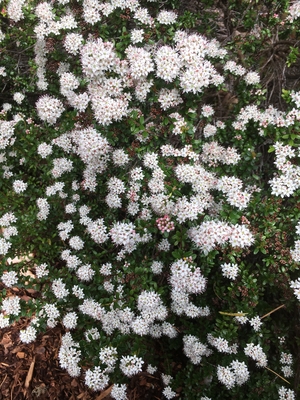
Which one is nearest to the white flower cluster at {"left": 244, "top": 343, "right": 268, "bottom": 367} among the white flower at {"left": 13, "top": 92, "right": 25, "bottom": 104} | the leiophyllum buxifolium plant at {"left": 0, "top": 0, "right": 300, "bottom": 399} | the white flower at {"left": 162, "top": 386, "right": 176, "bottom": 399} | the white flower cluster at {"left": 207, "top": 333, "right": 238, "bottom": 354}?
the leiophyllum buxifolium plant at {"left": 0, "top": 0, "right": 300, "bottom": 399}

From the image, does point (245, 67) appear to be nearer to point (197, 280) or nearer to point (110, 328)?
point (197, 280)

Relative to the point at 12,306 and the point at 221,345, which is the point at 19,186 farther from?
the point at 221,345

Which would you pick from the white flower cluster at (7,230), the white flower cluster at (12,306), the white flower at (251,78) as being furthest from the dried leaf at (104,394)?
the white flower at (251,78)

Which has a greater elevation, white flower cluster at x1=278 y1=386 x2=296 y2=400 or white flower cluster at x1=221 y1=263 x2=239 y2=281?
white flower cluster at x1=221 y1=263 x2=239 y2=281

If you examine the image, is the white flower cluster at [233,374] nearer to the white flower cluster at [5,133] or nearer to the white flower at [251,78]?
the white flower at [251,78]

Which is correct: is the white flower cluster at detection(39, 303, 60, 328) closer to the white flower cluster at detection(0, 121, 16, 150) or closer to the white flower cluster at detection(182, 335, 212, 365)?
the white flower cluster at detection(182, 335, 212, 365)

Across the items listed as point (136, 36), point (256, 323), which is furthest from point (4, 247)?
point (256, 323)
